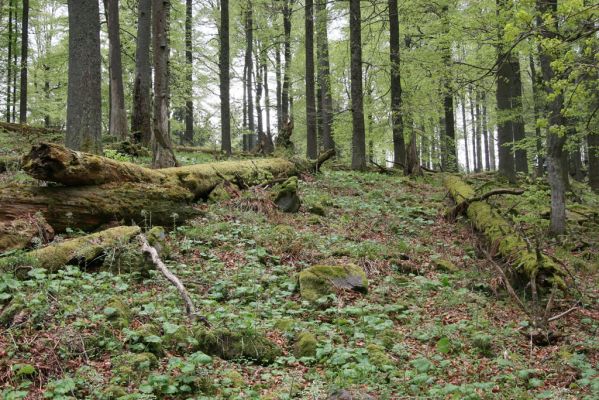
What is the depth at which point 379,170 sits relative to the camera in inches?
689

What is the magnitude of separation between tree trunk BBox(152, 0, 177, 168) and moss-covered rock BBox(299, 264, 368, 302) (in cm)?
532

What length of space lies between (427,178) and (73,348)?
46.0ft

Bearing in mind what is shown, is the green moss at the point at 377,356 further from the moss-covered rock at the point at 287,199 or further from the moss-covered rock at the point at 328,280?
the moss-covered rock at the point at 287,199

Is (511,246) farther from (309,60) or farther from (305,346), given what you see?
(309,60)

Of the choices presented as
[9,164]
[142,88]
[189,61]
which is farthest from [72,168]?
[189,61]

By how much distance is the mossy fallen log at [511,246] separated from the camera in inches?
250

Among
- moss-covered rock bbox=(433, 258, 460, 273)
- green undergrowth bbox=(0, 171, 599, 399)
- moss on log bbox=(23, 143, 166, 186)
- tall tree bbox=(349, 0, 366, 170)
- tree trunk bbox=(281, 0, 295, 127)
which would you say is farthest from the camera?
tree trunk bbox=(281, 0, 295, 127)

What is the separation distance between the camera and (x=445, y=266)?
759 centimetres

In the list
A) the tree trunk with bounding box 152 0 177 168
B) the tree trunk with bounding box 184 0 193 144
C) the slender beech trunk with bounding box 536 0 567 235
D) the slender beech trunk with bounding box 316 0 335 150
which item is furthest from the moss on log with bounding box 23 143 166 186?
the tree trunk with bounding box 184 0 193 144

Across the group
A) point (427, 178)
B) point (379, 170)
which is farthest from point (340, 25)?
point (427, 178)

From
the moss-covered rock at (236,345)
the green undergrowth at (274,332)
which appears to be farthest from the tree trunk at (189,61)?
the moss-covered rock at (236,345)

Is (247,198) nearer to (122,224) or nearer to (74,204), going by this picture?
(122,224)

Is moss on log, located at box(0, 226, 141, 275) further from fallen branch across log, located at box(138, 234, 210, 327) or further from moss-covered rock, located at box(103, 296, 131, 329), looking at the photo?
moss-covered rock, located at box(103, 296, 131, 329)

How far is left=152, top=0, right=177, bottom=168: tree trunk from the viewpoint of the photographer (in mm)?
10148
